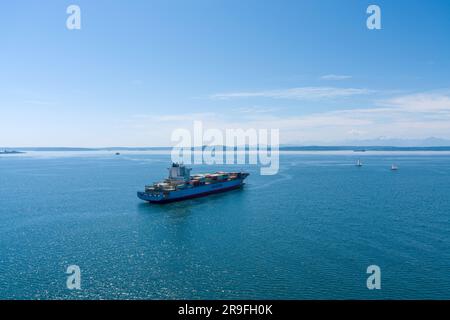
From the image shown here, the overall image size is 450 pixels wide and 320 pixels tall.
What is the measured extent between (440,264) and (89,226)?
1927 inches

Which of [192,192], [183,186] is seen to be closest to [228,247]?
[183,186]

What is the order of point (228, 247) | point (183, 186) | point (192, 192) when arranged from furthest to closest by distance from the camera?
point (192, 192) < point (183, 186) < point (228, 247)

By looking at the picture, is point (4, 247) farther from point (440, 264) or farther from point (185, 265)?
point (440, 264)

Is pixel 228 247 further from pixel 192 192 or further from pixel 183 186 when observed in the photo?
pixel 192 192

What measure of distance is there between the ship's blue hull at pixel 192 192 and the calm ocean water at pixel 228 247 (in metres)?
2.42

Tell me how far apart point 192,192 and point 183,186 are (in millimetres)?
2773

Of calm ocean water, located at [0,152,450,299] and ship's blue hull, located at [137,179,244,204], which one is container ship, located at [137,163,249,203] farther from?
calm ocean water, located at [0,152,450,299]

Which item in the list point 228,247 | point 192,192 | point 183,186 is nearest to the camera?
point 228,247

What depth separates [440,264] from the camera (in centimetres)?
3531

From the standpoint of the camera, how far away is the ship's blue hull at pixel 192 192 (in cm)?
7225

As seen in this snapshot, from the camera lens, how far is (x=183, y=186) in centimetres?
7988

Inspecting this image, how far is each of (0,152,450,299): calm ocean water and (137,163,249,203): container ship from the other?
2.83 metres

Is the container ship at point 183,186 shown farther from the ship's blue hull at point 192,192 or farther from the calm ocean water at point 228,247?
the calm ocean water at point 228,247
